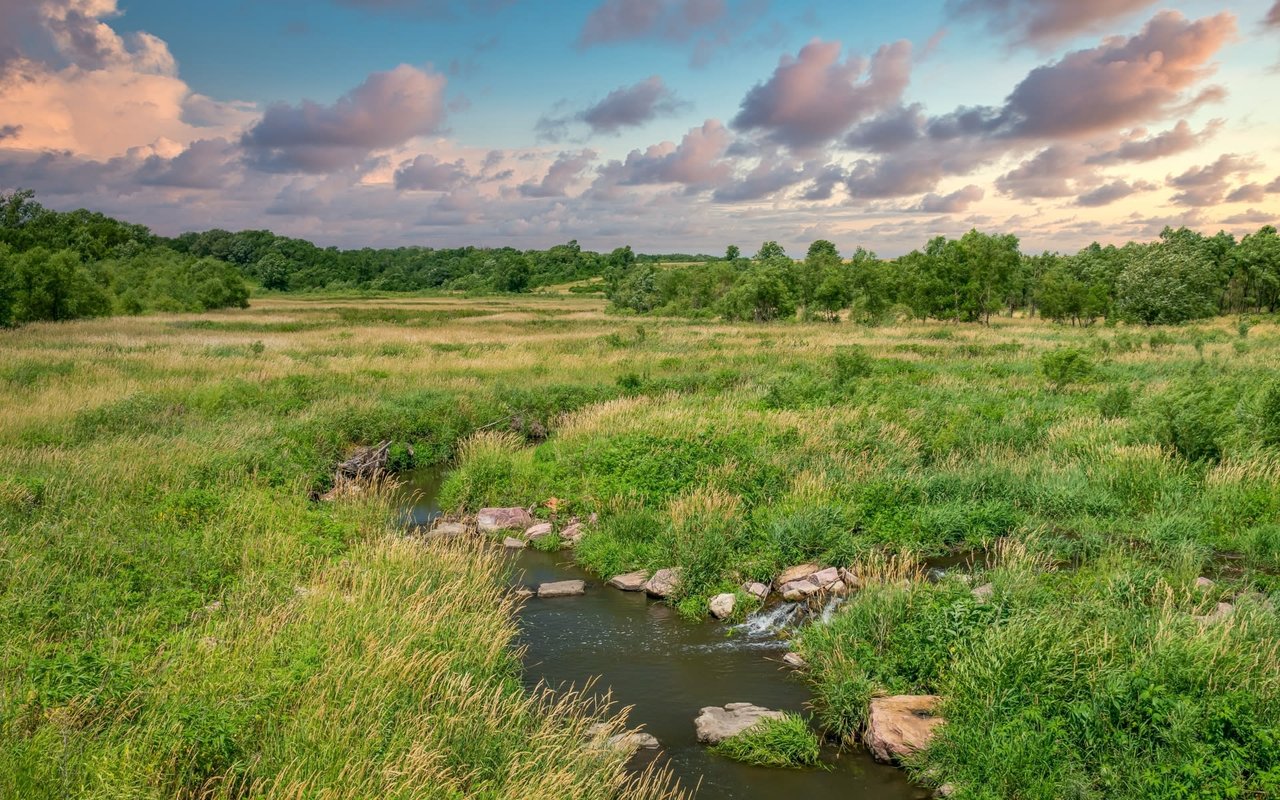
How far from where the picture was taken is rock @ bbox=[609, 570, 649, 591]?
45.0ft

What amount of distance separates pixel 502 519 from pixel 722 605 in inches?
260

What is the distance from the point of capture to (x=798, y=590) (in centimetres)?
1262

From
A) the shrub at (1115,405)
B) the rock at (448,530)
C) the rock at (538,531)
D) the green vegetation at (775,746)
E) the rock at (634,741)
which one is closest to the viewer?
the rock at (634,741)

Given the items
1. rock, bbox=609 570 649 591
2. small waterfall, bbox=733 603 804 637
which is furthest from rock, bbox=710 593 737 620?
rock, bbox=609 570 649 591

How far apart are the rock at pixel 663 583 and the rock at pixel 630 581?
168mm

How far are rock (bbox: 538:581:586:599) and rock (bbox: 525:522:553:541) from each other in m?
2.63

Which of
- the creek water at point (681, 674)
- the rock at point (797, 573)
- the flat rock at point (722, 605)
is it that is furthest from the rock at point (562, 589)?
the rock at point (797, 573)

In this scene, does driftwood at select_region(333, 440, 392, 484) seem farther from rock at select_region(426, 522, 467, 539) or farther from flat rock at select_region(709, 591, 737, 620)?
flat rock at select_region(709, 591, 737, 620)

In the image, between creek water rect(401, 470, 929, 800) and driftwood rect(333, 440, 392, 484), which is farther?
driftwood rect(333, 440, 392, 484)

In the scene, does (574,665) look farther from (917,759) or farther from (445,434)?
(445,434)

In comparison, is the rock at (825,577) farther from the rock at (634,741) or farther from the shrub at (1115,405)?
the shrub at (1115,405)

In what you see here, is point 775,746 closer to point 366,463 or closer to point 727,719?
point 727,719

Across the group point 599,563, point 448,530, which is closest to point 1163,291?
point 599,563

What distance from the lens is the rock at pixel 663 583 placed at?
13.2 metres
